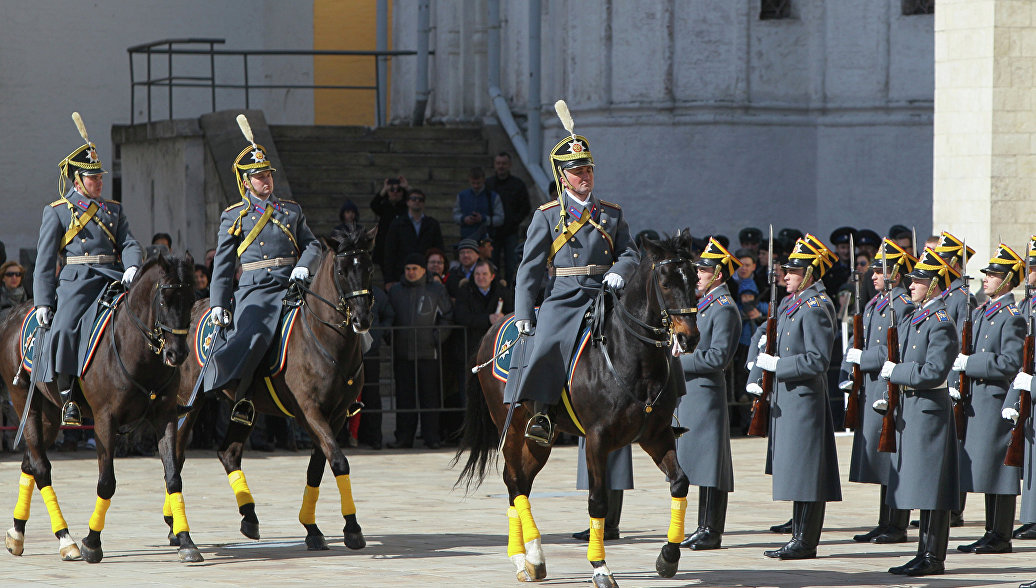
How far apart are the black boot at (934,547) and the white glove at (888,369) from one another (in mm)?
889

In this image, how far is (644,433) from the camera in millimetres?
9523

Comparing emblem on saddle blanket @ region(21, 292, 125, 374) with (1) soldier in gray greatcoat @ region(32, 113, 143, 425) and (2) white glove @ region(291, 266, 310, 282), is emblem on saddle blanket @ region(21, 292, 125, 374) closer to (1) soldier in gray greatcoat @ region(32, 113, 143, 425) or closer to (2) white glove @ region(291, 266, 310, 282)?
(1) soldier in gray greatcoat @ region(32, 113, 143, 425)

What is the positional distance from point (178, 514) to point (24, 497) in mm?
1213

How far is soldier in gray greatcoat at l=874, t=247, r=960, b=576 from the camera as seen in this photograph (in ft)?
32.8

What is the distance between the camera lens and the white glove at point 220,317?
36.1ft

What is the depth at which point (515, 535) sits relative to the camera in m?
9.85

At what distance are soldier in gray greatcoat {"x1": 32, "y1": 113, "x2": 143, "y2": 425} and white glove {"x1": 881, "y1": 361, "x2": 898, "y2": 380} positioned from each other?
4.73 metres

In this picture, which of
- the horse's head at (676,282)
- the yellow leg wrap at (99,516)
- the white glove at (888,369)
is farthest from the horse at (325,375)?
the white glove at (888,369)

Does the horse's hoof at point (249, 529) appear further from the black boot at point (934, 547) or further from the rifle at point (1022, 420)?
the rifle at point (1022, 420)

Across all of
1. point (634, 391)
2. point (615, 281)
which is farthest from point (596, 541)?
point (615, 281)

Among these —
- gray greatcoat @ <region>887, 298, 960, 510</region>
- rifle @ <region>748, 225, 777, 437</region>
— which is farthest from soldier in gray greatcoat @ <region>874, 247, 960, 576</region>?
rifle @ <region>748, 225, 777, 437</region>

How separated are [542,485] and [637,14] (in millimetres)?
10819

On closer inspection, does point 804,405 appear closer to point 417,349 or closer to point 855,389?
point 855,389

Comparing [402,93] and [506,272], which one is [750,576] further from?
[402,93]
